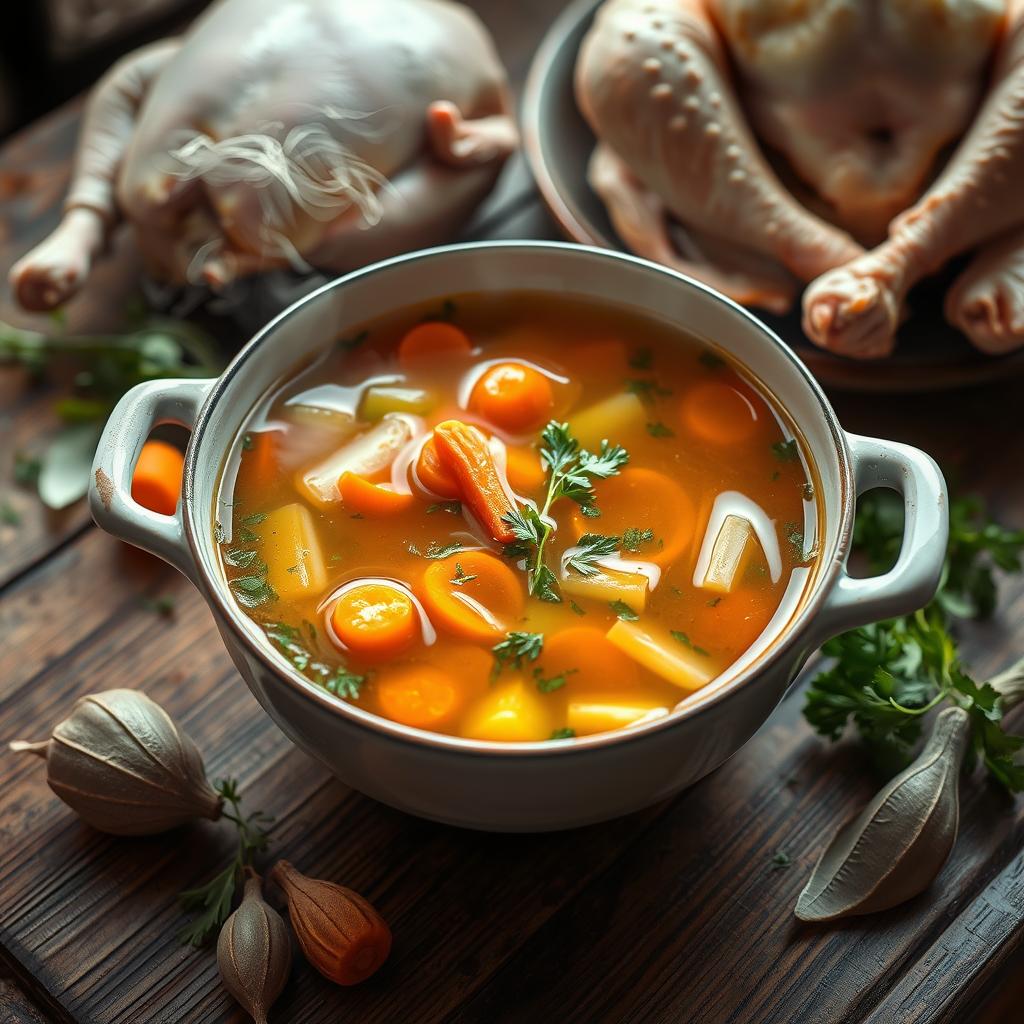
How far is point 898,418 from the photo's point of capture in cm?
217

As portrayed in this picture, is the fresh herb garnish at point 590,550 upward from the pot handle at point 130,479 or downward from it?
downward

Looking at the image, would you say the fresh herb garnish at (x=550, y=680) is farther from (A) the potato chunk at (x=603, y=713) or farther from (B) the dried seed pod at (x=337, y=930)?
(B) the dried seed pod at (x=337, y=930)

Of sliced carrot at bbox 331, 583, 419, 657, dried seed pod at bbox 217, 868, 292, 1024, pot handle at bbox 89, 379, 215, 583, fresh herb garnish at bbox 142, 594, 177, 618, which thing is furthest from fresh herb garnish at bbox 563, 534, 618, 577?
fresh herb garnish at bbox 142, 594, 177, 618

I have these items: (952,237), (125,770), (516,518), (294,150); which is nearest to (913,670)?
(516,518)

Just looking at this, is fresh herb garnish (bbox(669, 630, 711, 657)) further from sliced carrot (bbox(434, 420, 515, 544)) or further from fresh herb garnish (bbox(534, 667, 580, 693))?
sliced carrot (bbox(434, 420, 515, 544))

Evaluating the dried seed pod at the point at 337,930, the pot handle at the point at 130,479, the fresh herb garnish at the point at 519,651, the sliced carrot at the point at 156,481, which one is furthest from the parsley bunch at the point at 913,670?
the sliced carrot at the point at 156,481

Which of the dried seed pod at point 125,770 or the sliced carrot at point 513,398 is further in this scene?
the sliced carrot at point 513,398

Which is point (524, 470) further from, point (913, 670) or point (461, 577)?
point (913, 670)

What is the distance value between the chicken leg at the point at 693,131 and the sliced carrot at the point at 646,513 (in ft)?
2.02

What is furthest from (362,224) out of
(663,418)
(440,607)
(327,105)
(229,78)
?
(440,607)

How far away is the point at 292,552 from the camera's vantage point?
1625 mm

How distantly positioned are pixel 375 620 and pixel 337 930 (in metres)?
0.39

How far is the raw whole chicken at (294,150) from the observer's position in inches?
84.0

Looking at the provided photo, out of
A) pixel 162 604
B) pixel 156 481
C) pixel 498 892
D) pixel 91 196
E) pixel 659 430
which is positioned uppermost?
pixel 91 196
